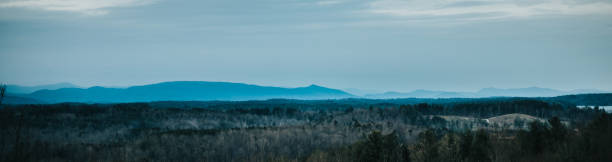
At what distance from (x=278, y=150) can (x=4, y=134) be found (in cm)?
7458

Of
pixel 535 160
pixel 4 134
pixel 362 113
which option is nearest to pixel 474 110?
pixel 362 113

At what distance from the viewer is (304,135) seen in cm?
10075

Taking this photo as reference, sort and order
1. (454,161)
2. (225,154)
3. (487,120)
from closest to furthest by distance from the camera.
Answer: (454,161), (225,154), (487,120)

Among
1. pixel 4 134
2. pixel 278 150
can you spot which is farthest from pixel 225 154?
pixel 4 134

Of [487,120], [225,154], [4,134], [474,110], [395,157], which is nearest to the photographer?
[4,134]

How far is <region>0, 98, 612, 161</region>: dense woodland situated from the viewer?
64.8 feet

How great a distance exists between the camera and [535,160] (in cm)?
2125

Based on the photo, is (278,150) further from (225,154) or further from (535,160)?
(535,160)

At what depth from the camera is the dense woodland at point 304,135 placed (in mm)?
19750

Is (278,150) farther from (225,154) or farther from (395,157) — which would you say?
(395,157)

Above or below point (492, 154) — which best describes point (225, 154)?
below

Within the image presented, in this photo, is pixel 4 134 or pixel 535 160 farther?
pixel 535 160

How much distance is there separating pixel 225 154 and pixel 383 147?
2628 inches

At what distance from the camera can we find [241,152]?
86.8m
